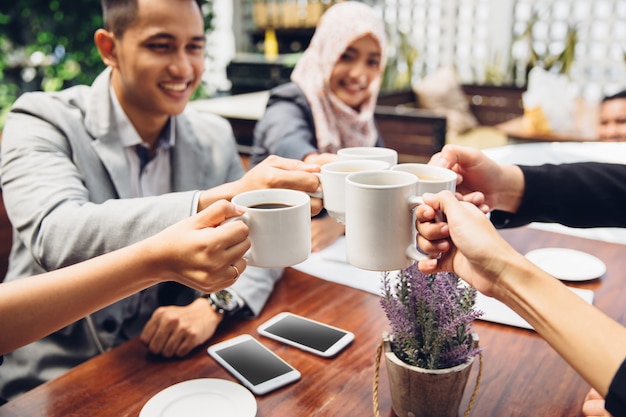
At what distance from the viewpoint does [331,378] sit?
3.39ft

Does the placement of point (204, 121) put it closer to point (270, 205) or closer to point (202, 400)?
point (270, 205)

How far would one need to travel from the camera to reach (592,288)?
1.40 metres

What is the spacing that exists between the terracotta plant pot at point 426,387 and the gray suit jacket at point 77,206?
1.58ft

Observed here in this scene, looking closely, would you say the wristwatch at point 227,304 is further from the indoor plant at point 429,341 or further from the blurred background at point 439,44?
the blurred background at point 439,44

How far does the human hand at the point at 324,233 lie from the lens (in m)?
1.69

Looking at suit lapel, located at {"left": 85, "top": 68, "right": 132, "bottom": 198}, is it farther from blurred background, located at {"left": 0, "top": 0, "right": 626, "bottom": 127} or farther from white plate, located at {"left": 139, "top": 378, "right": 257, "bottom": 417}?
blurred background, located at {"left": 0, "top": 0, "right": 626, "bottom": 127}

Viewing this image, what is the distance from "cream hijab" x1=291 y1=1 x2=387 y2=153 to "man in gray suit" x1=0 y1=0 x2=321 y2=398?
30.0 inches

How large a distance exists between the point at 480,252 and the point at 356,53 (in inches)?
78.8

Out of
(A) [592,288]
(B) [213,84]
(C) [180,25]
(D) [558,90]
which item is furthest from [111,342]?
(B) [213,84]

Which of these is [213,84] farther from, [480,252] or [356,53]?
[480,252]

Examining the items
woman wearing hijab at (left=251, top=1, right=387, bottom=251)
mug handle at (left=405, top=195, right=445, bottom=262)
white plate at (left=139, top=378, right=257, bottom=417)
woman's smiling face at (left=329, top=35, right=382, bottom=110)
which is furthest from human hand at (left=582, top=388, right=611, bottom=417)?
woman's smiling face at (left=329, top=35, right=382, bottom=110)

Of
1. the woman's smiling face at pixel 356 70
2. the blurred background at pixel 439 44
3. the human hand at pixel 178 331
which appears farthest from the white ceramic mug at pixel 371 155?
the blurred background at pixel 439 44

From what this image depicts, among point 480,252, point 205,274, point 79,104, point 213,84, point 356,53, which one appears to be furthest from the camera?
point 213,84

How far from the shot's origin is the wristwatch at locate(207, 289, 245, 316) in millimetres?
1253
